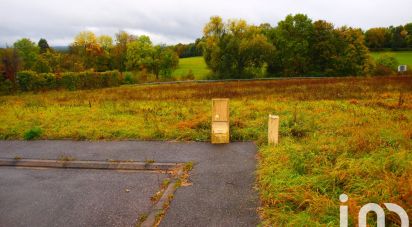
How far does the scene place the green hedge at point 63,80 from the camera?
1085 inches

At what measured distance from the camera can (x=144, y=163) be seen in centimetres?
738

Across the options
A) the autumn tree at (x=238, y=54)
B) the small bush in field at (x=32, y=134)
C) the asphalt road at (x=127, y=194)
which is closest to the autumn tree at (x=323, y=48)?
the autumn tree at (x=238, y=54)

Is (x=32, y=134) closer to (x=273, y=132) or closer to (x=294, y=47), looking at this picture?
(x=273, y=132)

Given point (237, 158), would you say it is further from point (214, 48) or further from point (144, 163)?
point (214, 48)

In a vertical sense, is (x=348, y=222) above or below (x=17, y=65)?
below

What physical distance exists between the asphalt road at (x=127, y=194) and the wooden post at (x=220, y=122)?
30cm

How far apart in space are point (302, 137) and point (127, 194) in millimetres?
5035

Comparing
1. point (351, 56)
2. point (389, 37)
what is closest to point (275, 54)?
point (351, 56)

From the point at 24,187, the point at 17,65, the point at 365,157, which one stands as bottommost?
the point at 24,187

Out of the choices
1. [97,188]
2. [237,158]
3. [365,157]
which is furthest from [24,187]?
[365,157]

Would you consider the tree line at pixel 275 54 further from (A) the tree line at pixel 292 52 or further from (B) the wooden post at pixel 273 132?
(B) the wooden post at pixel 273 132

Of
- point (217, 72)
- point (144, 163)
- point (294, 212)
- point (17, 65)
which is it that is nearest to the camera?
point (294, 212)

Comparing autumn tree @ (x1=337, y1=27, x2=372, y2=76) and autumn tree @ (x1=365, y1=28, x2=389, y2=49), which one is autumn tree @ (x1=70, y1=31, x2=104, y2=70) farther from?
autumn tree @ (x1=365, y1=28, x2=389, y2=49)

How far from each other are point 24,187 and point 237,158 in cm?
440
